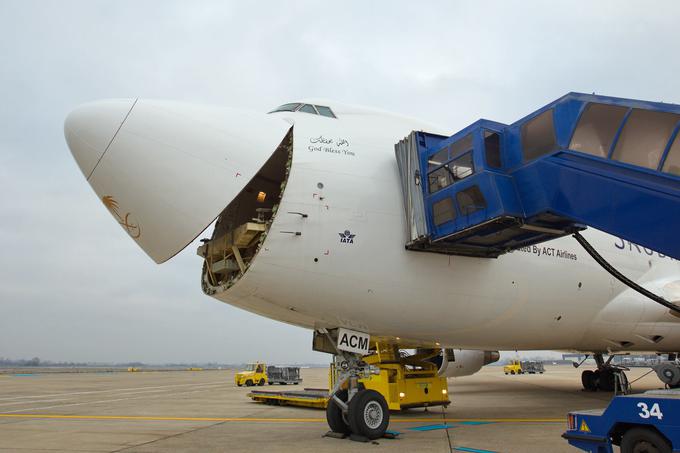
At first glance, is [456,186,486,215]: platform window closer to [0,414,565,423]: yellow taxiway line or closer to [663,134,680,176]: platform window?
[663,134,680,176]: platform window

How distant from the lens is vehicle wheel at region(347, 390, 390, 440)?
927 centimetres

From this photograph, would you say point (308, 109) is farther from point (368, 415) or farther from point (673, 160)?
point (673, 160)

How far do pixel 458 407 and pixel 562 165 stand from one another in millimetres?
10458

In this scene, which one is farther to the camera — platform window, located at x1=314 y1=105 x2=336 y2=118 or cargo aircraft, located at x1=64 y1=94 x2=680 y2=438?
platform window, located at x1=314 y1=105 x2=336 y2=118

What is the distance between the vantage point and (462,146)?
930 centimetres

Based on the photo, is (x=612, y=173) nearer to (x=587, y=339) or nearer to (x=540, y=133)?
(x=540, y=133)

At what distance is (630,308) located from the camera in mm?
13523

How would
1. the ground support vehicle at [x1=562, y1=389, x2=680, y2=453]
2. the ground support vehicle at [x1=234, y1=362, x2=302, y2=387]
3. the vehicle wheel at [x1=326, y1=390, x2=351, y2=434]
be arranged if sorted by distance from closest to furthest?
the ground support vehicle at [x1=562, y1=389, x2=680, y2=453]
the vehicle wheel at [x1=326, y1=390, x2=351, y2=434]
the ground support vehicle at [x1=234, y1=362, x2=302, y2=387]

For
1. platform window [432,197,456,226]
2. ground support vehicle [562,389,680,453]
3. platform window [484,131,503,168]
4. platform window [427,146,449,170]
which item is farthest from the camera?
platform window [427,146,449,170]

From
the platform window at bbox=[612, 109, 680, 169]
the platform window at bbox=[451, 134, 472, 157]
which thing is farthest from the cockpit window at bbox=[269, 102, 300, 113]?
the platform window at bbox=[612, 109, 680, 169]

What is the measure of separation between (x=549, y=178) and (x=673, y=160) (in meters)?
1.63

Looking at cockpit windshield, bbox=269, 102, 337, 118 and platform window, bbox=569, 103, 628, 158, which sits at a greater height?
cockpit windshield, bbox=269, 102, 337, 118

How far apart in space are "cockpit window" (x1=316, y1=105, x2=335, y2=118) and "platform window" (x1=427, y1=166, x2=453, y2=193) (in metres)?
2.42

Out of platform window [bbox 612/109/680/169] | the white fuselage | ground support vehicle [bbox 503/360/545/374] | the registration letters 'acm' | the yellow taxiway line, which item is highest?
platform window [bbox 612/109/680/169]
